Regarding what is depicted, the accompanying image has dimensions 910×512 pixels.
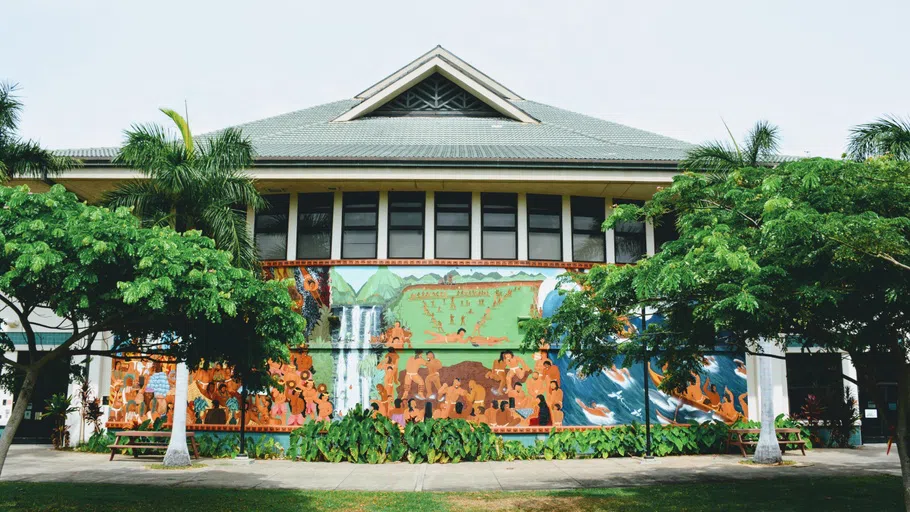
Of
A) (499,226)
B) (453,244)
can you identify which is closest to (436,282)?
(453,244)

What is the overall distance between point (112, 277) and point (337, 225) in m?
10.3

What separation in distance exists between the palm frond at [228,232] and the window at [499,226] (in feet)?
20.4

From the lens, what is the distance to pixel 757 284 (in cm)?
865

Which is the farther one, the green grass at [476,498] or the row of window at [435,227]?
the row of window at [435,227]

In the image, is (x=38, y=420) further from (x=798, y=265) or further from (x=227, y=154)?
(x=798, y=265)

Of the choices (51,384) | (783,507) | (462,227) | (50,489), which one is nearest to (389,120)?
→ (462,227)

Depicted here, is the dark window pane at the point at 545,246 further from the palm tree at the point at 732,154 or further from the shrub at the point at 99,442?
the shrub at the point at 99,442

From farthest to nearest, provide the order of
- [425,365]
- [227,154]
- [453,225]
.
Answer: [453,225], [425,365], [227,154]

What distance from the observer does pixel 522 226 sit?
62.7 ft

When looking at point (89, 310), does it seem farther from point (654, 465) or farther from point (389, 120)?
point (389, 120)

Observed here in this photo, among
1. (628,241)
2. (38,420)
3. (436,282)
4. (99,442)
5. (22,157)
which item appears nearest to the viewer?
(22,157)

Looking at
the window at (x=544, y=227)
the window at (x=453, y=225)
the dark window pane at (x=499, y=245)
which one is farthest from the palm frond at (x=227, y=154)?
the window at (x=544, y=227)

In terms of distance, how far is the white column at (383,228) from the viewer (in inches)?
741

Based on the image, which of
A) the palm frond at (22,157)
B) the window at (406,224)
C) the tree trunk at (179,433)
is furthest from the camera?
the window at (406,224)
